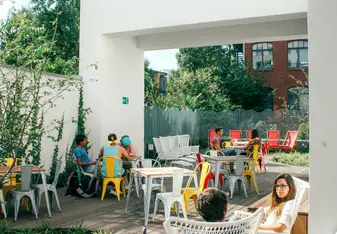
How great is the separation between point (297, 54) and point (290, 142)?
9541 mm

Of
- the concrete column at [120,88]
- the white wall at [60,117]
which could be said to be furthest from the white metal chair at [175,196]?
the concrete column at [120,88]

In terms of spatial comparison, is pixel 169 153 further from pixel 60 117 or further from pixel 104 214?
pixel 104 214

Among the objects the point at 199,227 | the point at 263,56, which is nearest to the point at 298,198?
the point at 199,227

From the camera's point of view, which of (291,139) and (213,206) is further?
(291,139)

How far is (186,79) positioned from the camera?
2417 centimetres

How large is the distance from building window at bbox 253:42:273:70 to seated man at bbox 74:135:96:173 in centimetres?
2012

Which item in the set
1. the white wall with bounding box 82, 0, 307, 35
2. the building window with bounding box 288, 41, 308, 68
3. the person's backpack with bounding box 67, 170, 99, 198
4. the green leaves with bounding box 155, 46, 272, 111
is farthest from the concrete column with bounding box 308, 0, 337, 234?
the building window with bounding box 288, 41, 308, 68

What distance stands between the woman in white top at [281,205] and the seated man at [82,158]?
528 cm

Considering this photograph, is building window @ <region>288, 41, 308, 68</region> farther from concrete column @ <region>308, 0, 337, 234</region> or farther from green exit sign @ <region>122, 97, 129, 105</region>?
concrete column @ <region>308, 0, 337, 234</region>

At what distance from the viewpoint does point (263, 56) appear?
90.3 ft

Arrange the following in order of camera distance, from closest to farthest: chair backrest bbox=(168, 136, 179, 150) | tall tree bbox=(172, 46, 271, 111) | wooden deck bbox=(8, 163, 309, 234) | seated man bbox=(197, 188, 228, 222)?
seated man bbox=(197, 188, 228, 222) → wooden deck bbox=(8, 163, 309, 234) → chair backrest bbox=(168, 136, 179, 150) → tall tree bbox=(172, 46, 271, 111)

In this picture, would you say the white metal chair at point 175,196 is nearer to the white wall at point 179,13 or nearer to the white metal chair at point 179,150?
the white wall at point 179,13

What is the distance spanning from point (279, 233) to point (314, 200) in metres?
0.43

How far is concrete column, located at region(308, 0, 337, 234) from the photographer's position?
12.2 ft
